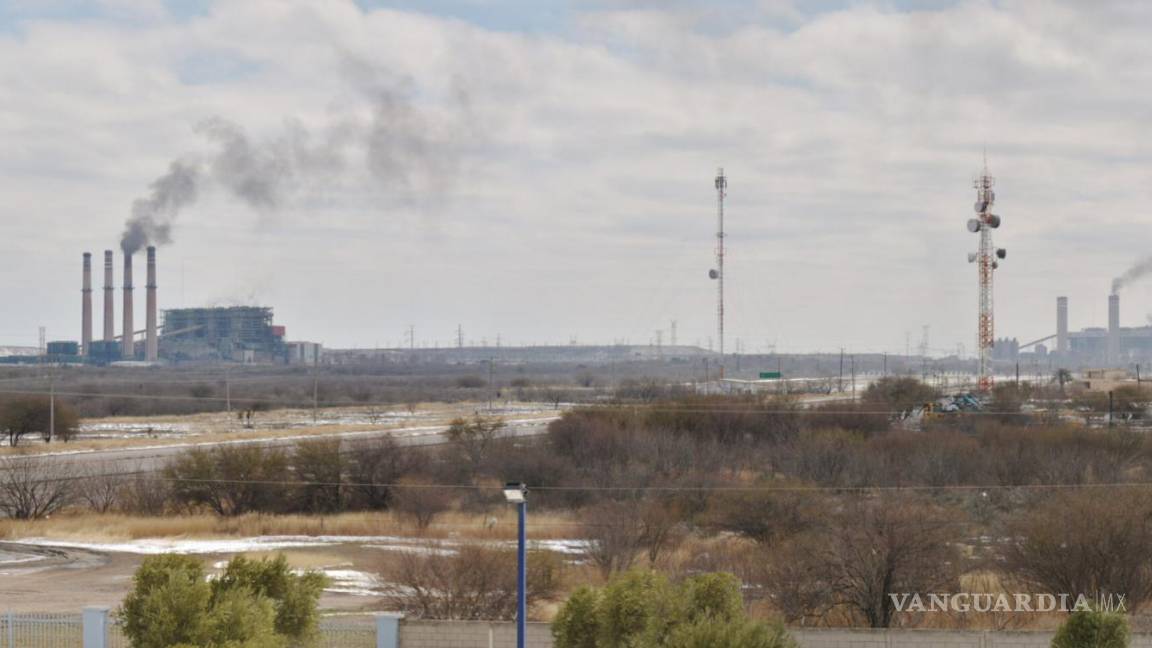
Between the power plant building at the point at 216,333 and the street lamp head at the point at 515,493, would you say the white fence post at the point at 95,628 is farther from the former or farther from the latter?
the power plant building at the point at 216,333

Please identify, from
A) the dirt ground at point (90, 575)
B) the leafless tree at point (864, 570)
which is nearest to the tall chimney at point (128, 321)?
the dirt ground at point (90, 575)

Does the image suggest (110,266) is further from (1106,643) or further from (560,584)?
(1106,643)

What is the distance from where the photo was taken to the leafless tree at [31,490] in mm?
→ 45456

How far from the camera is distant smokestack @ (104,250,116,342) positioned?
156875 millimetres

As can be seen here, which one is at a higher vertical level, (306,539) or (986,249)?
(986,249)

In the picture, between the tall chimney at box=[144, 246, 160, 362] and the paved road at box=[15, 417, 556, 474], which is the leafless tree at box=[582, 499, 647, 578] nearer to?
the paved road at box=[15, 417, 556, 474]

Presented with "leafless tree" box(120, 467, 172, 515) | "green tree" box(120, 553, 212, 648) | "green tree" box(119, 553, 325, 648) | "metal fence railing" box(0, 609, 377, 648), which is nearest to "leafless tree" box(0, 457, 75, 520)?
"leafless tree" box(120, 467, 172, 515)

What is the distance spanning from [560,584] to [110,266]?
14008cm

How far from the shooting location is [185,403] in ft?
360

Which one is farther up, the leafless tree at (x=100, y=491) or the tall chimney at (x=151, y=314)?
the tall chimney at (x=151, y=314)

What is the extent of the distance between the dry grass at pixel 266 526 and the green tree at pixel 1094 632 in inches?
910

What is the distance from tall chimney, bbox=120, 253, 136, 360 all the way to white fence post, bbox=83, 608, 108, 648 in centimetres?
12743

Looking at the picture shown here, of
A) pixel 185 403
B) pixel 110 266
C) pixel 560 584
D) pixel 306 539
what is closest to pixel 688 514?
pixel 306 539

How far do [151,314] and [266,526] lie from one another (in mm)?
133269
